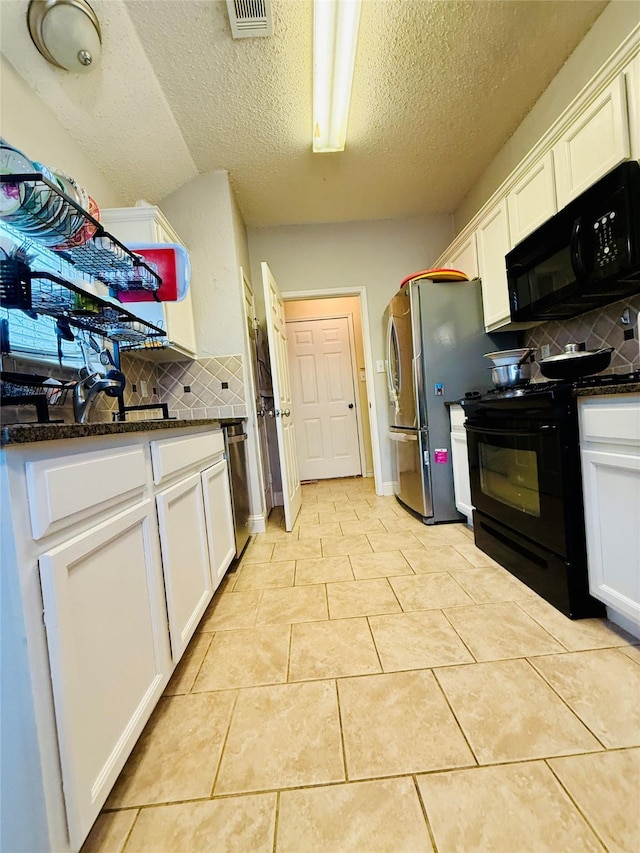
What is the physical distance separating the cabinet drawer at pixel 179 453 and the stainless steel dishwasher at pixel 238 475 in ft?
0.99

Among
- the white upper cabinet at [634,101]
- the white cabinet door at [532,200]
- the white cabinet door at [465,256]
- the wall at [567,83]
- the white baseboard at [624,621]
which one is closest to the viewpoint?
the white baseboard at [624,621]

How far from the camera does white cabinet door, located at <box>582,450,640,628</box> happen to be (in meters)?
1.08

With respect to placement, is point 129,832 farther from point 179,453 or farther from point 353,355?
point 353,355

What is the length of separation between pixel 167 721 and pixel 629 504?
4.90 feet

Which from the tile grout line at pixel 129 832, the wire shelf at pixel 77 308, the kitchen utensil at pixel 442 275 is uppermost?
the kitchen utensil at pixel 442 275

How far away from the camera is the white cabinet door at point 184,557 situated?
3.53 feet

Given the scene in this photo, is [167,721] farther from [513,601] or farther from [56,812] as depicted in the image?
[513,601]

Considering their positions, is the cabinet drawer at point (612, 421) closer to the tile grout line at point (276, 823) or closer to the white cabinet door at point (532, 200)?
the white cabinet door at point (532, 200)

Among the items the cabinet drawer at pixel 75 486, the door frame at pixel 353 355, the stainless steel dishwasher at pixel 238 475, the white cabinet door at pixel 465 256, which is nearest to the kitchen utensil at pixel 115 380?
the cabinet drawer at pixel 75 486

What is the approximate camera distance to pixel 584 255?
1519mm

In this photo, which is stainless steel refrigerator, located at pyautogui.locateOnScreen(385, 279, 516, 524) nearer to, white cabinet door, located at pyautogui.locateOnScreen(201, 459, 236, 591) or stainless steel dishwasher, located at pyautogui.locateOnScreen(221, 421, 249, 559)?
stainless steel dishwasher, located at pyautogui.locateOnScreen(221, 421, 249, 559)

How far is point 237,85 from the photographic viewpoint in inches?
75.9

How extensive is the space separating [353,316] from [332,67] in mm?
2646

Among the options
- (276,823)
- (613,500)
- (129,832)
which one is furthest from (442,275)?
(129,832)
